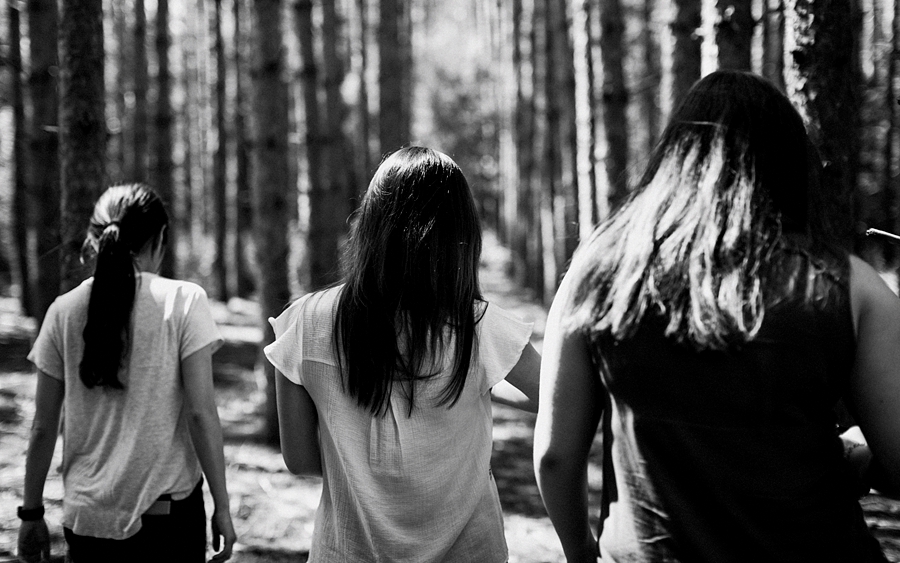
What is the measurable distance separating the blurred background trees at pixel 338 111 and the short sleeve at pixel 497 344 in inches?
27.7

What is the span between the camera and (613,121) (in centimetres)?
894

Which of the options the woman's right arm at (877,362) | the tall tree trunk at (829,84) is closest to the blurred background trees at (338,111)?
the tall tree trunk at (829,84)

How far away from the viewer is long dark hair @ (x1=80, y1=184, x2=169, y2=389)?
8.80 feet

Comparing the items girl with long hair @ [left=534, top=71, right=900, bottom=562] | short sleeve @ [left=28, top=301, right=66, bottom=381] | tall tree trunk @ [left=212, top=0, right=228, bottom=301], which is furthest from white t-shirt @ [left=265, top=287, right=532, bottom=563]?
tall tree trunk @ [left=212, top=0, right=228, bottom=301]

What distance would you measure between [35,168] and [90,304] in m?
7.98

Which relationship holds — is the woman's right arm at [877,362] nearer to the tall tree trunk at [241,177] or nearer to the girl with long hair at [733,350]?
the girl with long hair at [733,350]

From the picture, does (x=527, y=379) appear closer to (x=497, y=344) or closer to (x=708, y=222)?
(x=497, y=344)

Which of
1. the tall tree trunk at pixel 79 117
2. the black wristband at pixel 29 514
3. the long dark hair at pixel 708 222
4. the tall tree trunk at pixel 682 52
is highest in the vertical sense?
the tall tree trunk at pixel 682 52

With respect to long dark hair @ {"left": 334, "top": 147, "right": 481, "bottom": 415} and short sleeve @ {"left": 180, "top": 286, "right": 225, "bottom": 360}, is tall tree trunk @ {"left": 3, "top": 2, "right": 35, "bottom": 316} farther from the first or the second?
long dark hair @ {"left": 334, "top": 147, "right": 481, "bottom": 415}

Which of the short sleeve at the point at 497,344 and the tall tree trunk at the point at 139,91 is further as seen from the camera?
the tall tree trunk at the point at 139,91

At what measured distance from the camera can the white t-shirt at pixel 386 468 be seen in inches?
81.7

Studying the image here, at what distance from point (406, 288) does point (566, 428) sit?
0.53 metres

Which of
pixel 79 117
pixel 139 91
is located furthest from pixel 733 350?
pixel 139 91

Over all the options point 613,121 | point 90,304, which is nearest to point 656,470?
point 90,304
